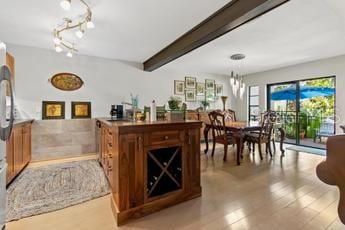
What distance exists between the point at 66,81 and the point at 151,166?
3.32m

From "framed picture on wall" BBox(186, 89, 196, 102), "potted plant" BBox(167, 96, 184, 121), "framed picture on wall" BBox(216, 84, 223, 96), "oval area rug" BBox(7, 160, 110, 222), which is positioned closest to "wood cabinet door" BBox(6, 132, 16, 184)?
"oval area rug" BBox(7, 160, 110, 222)

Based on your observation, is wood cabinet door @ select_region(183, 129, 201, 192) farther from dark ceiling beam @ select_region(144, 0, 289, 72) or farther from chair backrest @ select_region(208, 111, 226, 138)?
chair backrest @ select_region(208, 111, 226, 138)

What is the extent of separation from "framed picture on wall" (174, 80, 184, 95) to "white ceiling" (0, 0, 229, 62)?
79.4 inches

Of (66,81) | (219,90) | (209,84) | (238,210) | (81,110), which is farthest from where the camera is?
(219,90)

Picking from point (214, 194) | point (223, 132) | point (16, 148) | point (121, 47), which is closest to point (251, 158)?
point (223, 132)

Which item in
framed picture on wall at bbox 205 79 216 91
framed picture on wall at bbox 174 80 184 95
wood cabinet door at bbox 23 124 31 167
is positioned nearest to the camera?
wood cabinet door at bbox 23 124 31 167

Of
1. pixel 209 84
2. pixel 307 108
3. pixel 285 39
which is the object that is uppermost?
pixel 285 39

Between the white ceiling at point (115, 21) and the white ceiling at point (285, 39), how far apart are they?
2.94ft

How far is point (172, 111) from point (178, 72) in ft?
12.4

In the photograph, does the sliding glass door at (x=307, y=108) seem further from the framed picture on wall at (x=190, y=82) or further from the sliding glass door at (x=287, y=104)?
the framed picture on wall at (x=190, y=82)

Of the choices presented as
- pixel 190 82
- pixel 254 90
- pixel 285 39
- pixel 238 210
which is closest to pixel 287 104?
pixel 254 90

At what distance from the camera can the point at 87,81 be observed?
4.49m

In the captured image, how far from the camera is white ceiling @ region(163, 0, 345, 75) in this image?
97.7 inches

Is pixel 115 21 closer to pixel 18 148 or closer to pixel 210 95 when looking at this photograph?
pixel 18 148
